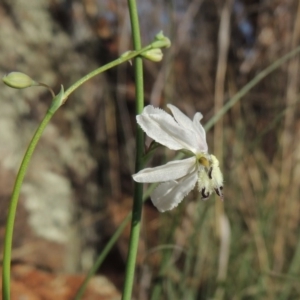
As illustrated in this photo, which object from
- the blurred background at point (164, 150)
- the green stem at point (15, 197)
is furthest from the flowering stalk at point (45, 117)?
the blurred background at point (164, 150)

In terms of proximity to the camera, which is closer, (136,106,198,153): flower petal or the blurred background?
(136,106,198,153): flower petal

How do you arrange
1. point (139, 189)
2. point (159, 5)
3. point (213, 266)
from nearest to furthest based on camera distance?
point (139, 189), point (213, 266), point (159, 5)

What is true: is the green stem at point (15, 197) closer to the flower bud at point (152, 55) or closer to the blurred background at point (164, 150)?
the flower bud at point (152, 55)

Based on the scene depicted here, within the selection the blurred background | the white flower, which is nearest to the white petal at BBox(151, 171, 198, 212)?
the white flower

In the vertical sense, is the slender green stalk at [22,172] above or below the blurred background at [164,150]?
below

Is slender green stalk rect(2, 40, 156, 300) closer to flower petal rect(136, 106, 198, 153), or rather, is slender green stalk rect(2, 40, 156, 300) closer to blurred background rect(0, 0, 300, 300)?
flower petal rect(136, 106, 198, 153)

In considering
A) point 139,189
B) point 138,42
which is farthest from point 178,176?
point 138,42

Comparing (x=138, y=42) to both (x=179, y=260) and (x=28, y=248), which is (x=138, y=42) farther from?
(x=179, y=260)
